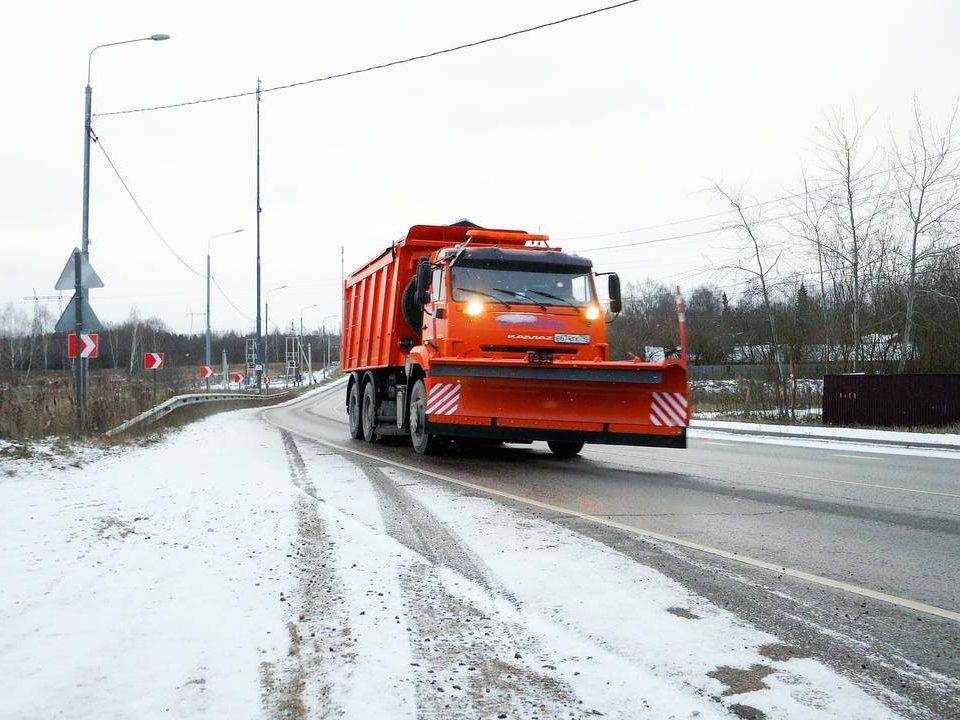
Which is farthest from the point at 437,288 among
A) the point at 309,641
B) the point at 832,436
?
the point at 832,436

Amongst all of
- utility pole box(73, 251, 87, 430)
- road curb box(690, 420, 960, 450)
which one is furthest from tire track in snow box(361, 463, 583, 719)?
road curb box(690, 420, 960, 450)

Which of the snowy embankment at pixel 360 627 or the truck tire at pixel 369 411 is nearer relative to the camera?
the snowy embankment at pixel 360 627

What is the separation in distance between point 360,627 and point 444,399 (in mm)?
7195

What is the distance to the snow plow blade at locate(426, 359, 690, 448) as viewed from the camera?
10406mm

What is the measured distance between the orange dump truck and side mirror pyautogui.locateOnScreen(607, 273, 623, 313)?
17mm

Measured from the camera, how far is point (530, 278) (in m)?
11.9

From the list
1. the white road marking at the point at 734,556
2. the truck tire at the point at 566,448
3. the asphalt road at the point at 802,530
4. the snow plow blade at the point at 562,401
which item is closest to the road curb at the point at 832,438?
the asphalt road at the point at 802,530

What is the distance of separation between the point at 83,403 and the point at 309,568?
36.2ft

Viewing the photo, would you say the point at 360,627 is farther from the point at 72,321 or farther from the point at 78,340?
the point at 72,321

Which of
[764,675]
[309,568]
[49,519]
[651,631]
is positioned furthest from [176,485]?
A: [764,675]

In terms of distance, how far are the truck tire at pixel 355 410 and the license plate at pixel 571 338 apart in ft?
22.5

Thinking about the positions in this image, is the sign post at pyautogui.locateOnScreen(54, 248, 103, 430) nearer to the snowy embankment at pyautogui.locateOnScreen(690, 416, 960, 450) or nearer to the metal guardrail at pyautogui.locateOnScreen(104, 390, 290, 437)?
the metal guardrail at pyautogui.locateOnScreen(104, 390, 290, 437)

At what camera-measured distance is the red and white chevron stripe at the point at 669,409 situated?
10484mm

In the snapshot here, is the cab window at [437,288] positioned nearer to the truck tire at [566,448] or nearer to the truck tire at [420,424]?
the truck tire at [420,424]
